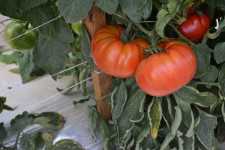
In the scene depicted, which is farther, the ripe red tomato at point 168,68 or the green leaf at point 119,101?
the green leaf at point 119,101

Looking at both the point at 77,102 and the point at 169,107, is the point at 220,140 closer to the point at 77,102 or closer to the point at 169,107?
the point at 169,107

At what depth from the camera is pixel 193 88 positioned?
767mm

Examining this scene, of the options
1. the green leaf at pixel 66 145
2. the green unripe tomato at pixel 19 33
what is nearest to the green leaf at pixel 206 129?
the green leaf at pixel 66 145

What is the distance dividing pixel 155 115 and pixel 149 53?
0.49 ft

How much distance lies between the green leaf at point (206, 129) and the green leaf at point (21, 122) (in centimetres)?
44

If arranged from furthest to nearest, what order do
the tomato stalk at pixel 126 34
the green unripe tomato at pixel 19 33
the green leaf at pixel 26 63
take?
the green leaf at pixel 26 63 < the green unripe tomato at pixel 19 33 < the tomato stalk at pixel 126 34

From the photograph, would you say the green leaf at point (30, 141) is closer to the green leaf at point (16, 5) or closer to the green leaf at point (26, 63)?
the green leaf at point (26, 63)

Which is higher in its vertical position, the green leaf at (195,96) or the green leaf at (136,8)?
the green leaf at (136,8)

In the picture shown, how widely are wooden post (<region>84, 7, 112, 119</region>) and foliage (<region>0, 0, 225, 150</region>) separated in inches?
0.9

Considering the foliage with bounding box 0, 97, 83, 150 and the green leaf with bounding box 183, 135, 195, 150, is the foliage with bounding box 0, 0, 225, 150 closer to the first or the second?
the green leaf with bounding box 183, 135, 195, 150

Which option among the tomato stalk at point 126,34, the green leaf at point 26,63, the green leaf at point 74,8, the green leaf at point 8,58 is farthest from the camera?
the green leaf at point 8,58

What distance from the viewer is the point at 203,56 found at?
2.43 feet

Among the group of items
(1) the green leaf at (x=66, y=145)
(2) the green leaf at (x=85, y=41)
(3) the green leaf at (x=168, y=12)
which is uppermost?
(3) the green leaf at (x=168, y=12)

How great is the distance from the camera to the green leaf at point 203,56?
74 centimetres
